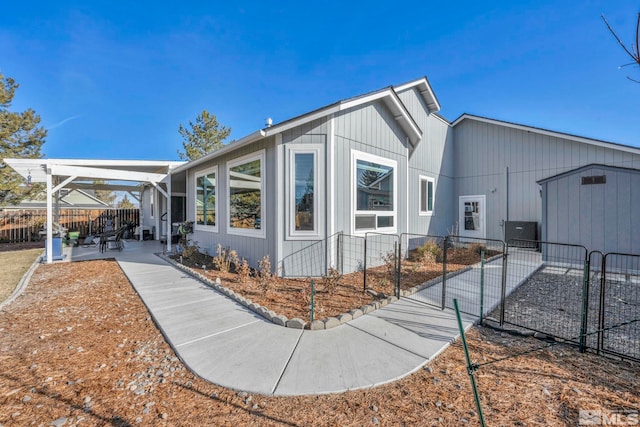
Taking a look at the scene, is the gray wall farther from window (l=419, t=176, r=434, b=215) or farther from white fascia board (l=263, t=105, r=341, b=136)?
white fascia board (l=263, t=105, r=341, b=136)

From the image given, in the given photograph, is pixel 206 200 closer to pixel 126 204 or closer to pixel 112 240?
pixel 112 240

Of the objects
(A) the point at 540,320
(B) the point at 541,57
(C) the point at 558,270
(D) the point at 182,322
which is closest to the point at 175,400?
(D) the point at 182,322

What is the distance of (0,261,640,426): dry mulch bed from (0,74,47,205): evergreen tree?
1480 centimetres

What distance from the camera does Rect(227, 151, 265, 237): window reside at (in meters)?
6.49

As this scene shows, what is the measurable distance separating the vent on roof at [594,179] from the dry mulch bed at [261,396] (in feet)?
19.3

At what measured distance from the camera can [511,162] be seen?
10.7 meters

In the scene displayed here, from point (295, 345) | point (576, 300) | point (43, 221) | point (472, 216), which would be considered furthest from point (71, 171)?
point (472, 216)

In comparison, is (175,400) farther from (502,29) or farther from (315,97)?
(315,97)

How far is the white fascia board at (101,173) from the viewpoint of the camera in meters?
8.00

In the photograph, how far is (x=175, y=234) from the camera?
12281 mm

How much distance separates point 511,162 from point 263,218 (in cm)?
1015

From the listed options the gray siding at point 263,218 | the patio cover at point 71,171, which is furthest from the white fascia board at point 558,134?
the patio cover at point 71,171

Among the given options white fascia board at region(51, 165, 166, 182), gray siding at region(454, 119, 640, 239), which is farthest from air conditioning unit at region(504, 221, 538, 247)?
white fascia board at region(51, 165, 166, 182)

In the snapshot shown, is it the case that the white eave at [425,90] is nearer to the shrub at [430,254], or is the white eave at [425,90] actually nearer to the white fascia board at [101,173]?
the shrub at [430,254]
